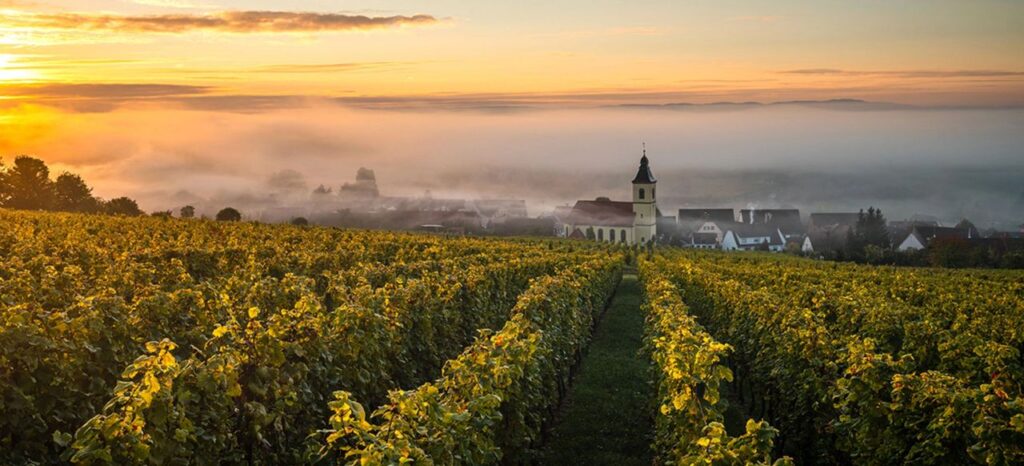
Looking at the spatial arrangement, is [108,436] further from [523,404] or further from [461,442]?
[523,404]

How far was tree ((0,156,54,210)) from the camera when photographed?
92188 mm

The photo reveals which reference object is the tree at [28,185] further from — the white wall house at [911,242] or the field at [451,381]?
the white wall house at [911,242]

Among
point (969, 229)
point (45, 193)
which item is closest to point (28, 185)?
point (45, 193)

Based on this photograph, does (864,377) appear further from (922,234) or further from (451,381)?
(922,234)

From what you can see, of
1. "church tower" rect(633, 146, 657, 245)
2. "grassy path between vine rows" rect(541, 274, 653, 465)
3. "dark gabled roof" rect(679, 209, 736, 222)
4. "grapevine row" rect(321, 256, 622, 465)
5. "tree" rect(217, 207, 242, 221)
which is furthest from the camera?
"dark gabled roof" rect(679, 209, 736, 222)

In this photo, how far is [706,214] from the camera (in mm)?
147625

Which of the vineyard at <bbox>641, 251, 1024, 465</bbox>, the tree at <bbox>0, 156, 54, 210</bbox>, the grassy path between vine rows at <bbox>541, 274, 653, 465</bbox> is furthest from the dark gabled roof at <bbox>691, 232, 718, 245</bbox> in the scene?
the vineyard at <bbox>641, 251, 1024, 465</bbox>

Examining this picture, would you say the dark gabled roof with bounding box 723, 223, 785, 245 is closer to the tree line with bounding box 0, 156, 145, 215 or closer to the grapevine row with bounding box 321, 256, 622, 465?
the tree line with bounding box 0, 156, 145, 215

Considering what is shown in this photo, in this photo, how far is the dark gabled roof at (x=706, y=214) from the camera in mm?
147750

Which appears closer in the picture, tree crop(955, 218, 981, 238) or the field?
the field

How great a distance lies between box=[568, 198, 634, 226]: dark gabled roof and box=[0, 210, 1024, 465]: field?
107431 millimetres

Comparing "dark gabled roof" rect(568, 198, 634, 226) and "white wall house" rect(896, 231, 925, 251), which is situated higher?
"dark gabled roof" rect(568, 198, 634, 226)

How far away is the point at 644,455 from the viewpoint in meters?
14.1

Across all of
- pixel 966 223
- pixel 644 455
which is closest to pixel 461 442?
pixel 644 455
